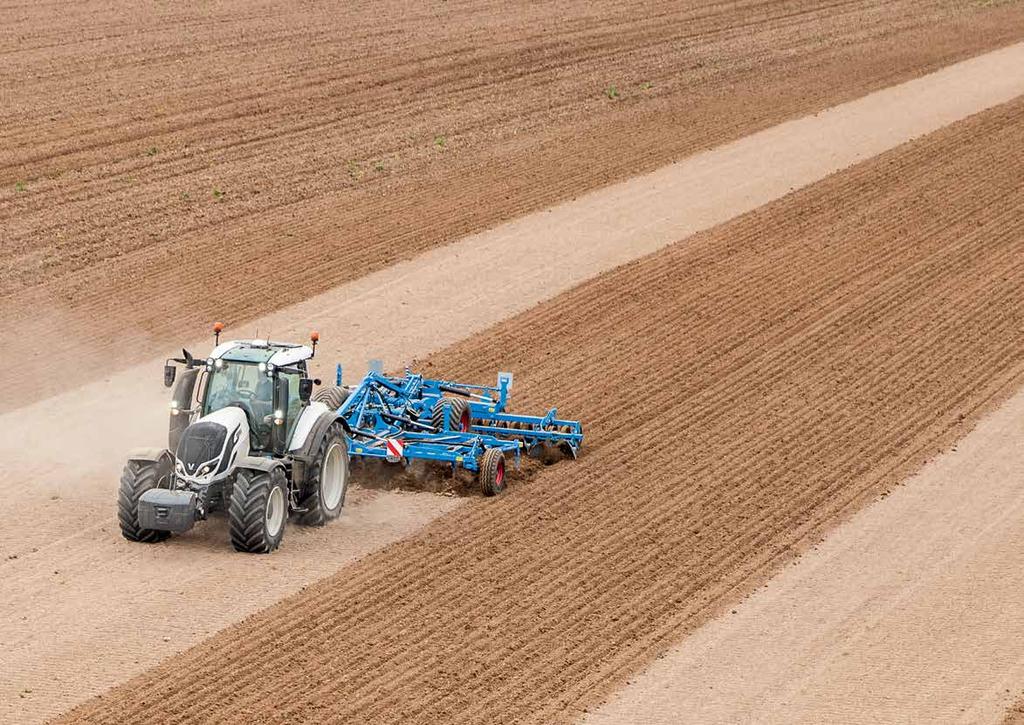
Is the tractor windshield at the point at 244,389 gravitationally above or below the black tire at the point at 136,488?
above

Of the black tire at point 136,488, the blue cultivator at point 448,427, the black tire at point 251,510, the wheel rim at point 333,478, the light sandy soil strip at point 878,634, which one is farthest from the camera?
the blue cultivator at point 448,427

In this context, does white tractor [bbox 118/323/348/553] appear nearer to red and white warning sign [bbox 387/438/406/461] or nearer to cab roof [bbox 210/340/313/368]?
cab roof [bbox 210/340/313/368]

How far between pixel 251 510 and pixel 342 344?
26.8 feet

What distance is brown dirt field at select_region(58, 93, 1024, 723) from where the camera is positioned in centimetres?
1396

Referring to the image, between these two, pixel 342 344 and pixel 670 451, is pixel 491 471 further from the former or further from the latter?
pixel 342 344

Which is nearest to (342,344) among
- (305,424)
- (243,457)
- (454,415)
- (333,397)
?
(333,397)

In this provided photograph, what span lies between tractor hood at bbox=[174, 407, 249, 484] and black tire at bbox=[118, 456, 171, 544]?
172 millimetres

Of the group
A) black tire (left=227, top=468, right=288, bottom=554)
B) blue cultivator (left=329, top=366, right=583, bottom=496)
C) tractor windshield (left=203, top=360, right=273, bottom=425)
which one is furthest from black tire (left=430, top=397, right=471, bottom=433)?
black tire (left=227, top=468, right=288, bottom=554)

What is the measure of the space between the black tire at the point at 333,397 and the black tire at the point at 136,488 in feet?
10.8

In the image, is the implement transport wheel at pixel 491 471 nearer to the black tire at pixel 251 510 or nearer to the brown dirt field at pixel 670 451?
the brown dirt field at pixel 670 451

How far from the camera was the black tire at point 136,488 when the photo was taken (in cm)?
1631

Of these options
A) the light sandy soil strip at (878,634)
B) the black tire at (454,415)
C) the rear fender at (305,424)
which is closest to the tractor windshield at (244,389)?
the rear fender at (305,424)

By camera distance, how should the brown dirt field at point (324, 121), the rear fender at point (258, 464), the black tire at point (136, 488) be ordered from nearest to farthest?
the black tire at point (136, 488) → the rear fender at point (258, 464) → the brown dirt field at point (324, 121)

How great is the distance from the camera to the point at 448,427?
19844 millimetres
